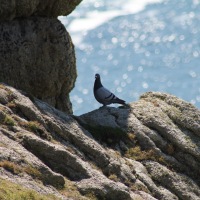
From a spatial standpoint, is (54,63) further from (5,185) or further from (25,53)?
(5,185)

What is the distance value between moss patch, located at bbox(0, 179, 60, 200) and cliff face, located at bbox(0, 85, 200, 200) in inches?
51.9

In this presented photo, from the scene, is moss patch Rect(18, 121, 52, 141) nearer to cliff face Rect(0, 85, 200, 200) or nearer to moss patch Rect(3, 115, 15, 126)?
cliff face Rect(0, 85, 200, 200)

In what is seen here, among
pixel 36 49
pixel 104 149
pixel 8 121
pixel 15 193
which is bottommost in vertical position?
pixel 15 193

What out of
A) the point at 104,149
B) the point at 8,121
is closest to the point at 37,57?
the point at 104,149

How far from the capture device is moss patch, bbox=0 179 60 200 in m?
46.2

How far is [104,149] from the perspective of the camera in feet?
211

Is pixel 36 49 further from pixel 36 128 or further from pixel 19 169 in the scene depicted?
pixel 19 169

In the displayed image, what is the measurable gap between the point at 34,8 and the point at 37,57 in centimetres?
455

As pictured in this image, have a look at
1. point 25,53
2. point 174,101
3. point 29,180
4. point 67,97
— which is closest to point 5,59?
point 25,53

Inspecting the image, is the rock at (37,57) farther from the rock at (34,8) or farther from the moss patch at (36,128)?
the moss patch at (36,128)

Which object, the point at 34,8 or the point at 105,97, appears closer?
the point at 105,97

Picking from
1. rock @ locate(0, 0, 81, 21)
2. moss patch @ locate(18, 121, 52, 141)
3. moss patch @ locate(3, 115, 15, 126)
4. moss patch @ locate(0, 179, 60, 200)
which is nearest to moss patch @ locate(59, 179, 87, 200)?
moss patch @ locate(0, 179, 60, 200)

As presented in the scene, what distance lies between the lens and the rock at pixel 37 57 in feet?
236

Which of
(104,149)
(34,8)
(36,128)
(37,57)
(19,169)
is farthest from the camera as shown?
(34,8)
